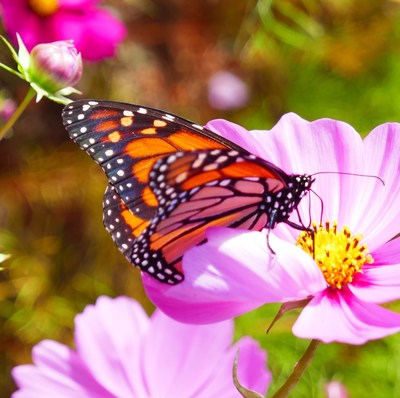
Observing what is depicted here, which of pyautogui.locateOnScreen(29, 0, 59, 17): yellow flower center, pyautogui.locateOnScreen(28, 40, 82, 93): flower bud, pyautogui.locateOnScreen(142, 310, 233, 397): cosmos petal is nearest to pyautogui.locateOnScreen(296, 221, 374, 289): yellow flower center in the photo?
pyautogui.locateOnScreen(142, 310, 233, 397): cosmos petal

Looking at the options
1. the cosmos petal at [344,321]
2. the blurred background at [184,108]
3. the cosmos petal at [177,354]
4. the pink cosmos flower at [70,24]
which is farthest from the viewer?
the blurred background at [184,108]

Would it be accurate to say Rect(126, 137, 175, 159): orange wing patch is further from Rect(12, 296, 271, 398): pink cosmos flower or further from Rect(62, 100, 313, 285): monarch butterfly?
Rect(12, 296, 271, 398): pink cosmos flower

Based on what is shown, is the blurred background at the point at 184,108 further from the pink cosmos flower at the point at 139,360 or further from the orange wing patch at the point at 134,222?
the orange wing patch at the point at 134,222

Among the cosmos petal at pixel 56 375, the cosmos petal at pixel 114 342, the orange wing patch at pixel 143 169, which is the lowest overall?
the cosmos petal at pixel 56 375

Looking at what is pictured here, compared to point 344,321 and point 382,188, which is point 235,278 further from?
point 382,188

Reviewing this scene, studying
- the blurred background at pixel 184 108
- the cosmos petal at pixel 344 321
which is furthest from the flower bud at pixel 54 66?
the blurred background at pixel 184 108

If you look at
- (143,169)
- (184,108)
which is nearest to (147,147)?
(143,169)

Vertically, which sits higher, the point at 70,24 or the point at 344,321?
the point at 70,24
